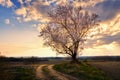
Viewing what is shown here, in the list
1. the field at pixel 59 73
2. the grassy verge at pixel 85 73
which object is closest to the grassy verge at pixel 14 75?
the field at pixel 59 73

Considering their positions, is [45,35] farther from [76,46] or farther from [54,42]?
[76,46]

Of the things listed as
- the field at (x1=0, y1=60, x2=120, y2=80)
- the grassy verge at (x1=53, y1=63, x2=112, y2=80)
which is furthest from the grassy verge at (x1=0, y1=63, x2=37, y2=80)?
the grassy verge at (x1=53, y1=63, x2=112, y2=80)

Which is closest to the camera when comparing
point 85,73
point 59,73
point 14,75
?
point 14,75

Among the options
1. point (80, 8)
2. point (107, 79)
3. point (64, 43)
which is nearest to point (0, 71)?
point (107, 79)

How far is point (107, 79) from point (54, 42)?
3309 centimetres

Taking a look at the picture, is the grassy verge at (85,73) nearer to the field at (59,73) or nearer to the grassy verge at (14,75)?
the field at (59,73)

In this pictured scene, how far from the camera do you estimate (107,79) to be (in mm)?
33812

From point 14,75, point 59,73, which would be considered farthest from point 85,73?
point 14,75

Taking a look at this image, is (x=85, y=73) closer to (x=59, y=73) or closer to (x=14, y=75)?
(x=59, y=73)

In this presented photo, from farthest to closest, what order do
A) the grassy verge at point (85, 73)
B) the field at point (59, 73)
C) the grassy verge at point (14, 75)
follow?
1. the grassy verge at point (85, 73)
2. the field at point (59, 73)
3. the grassy verge at point (14, 75)

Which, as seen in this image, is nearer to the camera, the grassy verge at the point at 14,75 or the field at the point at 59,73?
the grassy verge at the point at 14,75

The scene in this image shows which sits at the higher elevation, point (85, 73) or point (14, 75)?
point (85, 73)

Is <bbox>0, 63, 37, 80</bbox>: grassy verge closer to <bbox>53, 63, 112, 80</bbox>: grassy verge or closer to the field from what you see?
the field

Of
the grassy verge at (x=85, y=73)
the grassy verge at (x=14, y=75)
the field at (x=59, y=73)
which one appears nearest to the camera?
the grassy verge at (x=14, y=75)
